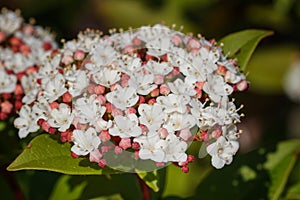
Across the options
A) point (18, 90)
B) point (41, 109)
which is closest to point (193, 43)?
point (41, 109)

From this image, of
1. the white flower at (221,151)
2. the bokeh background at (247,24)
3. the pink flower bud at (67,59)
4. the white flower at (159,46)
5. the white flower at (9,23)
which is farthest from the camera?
the bokeh background at (247,24)

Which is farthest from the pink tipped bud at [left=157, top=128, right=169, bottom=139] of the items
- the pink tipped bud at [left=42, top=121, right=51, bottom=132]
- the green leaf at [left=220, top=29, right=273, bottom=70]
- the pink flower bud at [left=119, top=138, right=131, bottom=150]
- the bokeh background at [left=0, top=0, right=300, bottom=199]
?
the bokeh background at [left=0, top=0, right=300, bottom=199]

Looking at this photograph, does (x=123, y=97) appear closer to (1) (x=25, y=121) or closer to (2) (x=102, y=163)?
(2) (x=102, y=163)

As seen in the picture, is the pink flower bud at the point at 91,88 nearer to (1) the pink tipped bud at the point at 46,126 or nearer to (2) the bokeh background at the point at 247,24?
(1) the pink tipped bud at the point at 46,126

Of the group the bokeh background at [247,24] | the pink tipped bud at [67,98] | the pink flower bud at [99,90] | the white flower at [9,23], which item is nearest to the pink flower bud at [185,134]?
the pink flower bud at [99,90]

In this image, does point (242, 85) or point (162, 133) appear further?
point (242, 85)

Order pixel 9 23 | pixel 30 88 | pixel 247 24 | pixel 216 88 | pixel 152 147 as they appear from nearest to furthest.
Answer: pixel 152 147, pixel 216 88, pixel 30 88, pixel 9 23, pixel 247 24
